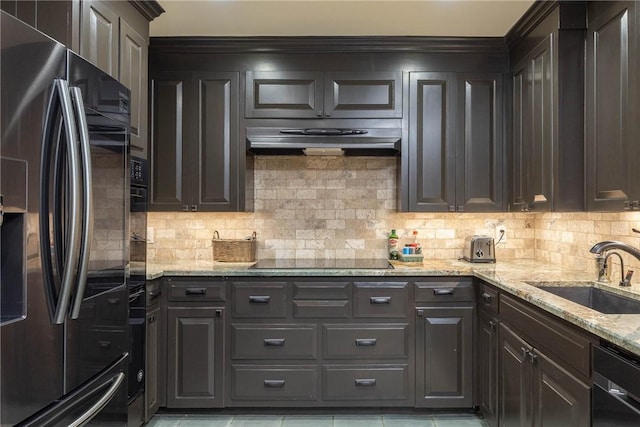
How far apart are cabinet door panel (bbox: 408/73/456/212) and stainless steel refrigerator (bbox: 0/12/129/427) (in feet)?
6.91

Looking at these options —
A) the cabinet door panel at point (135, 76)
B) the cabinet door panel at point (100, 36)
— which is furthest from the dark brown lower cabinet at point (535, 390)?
the cabinet door panel at point (100, 36)

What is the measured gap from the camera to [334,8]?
258cm

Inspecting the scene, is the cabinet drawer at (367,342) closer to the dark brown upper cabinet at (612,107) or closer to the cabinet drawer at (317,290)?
the cabinet drawer at (317,290)

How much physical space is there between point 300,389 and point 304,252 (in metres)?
1.05

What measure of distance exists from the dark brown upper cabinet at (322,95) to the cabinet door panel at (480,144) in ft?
1.62

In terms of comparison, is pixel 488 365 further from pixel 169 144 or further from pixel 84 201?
pixel 169 144

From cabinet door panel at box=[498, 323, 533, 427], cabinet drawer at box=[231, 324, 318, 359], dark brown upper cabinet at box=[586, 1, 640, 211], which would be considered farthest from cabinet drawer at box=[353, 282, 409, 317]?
dark brown upper cabinet at box=[586, 1, 640, 211]

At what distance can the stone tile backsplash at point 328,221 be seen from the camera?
11.0ft

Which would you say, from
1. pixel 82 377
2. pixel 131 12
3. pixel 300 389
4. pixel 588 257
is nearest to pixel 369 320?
pixel 300 389

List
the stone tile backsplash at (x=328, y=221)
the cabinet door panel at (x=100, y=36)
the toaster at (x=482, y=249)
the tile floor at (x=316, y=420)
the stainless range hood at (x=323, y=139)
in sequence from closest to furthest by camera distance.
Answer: the cabinet door panel at (x=100, y=36) < the tile floor at (x=316, y=420) < the stainless range hood at (x=323, y=139) < the toaster at (x=482, y=249) < the stone tile backsplash at (x=328, y=221)

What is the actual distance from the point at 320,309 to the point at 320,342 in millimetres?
212

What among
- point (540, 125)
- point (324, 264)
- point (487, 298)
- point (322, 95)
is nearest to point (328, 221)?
point (324, 264)

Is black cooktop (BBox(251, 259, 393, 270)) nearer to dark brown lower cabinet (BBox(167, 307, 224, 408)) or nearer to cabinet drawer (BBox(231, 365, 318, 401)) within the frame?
dark brown lower cabinet (BBox(167, 307, 224, 408))

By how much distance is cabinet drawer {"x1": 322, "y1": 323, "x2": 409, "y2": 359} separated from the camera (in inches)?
107
